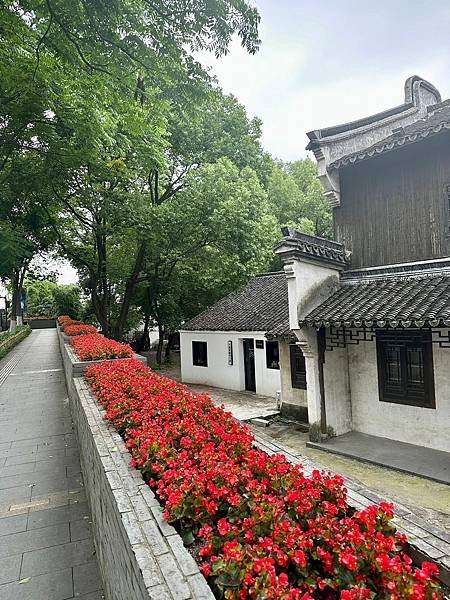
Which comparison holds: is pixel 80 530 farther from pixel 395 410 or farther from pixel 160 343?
Answer: pixel 160 343

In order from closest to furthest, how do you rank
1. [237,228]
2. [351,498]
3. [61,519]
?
[351,498]
[61,519]
[237,228]

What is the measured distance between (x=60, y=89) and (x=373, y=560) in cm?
959

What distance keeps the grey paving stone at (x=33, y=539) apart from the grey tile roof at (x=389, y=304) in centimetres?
610

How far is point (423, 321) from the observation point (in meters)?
6.85

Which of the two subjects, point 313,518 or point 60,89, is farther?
point 60,89

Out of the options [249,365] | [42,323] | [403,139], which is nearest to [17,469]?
[403,139]

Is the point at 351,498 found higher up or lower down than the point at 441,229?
lower down

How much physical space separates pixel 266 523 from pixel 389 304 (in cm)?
675

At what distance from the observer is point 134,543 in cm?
220

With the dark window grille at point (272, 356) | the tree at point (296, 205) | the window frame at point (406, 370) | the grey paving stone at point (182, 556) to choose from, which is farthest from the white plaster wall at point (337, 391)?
the tree at point (296, 205)

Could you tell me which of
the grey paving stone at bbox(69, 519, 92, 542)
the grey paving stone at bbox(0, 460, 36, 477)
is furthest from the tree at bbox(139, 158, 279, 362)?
the grey paving stone at bbox(69, 519, 92, 542)

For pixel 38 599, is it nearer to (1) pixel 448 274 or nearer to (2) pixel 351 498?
(2) pixel 351 498

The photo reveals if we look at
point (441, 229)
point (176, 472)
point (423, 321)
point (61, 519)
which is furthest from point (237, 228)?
point (176, 472)

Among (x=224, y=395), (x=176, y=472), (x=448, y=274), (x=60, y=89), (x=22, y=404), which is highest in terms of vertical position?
(x=60, y=89)
